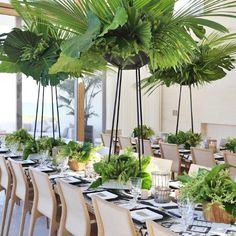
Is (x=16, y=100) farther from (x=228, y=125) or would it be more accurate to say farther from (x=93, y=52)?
(x=93, y=52)

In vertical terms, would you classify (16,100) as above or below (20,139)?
above

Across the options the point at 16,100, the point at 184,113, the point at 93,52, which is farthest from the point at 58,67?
the point at 184,113

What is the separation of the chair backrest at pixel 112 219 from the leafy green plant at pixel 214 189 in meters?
0.42

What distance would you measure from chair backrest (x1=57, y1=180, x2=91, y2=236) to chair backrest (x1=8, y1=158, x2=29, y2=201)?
0.84 m

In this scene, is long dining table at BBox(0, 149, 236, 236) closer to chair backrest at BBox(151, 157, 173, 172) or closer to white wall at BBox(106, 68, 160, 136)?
chair backrest at BBox(151, 157, 173, 172)

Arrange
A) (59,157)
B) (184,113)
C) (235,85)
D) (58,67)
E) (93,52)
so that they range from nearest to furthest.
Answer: (93,52) < (58,67) < (59,157) < (235,85) < (184,113)

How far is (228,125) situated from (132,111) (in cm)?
229

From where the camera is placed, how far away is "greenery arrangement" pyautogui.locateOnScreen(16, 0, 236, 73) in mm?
2738

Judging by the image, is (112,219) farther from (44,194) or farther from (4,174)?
(4,174)

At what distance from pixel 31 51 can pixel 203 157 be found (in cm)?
242

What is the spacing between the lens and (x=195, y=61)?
5.25 m

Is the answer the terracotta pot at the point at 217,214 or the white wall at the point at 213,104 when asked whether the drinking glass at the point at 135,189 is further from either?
the white wall at the point at 213,104

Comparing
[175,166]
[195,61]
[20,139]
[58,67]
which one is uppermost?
[195,61]

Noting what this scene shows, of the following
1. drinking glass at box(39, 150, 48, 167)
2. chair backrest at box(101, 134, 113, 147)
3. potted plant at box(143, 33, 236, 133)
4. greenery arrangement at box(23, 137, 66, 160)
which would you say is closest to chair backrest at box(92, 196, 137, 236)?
drinking glass at box(39, 150, 48, 167)
